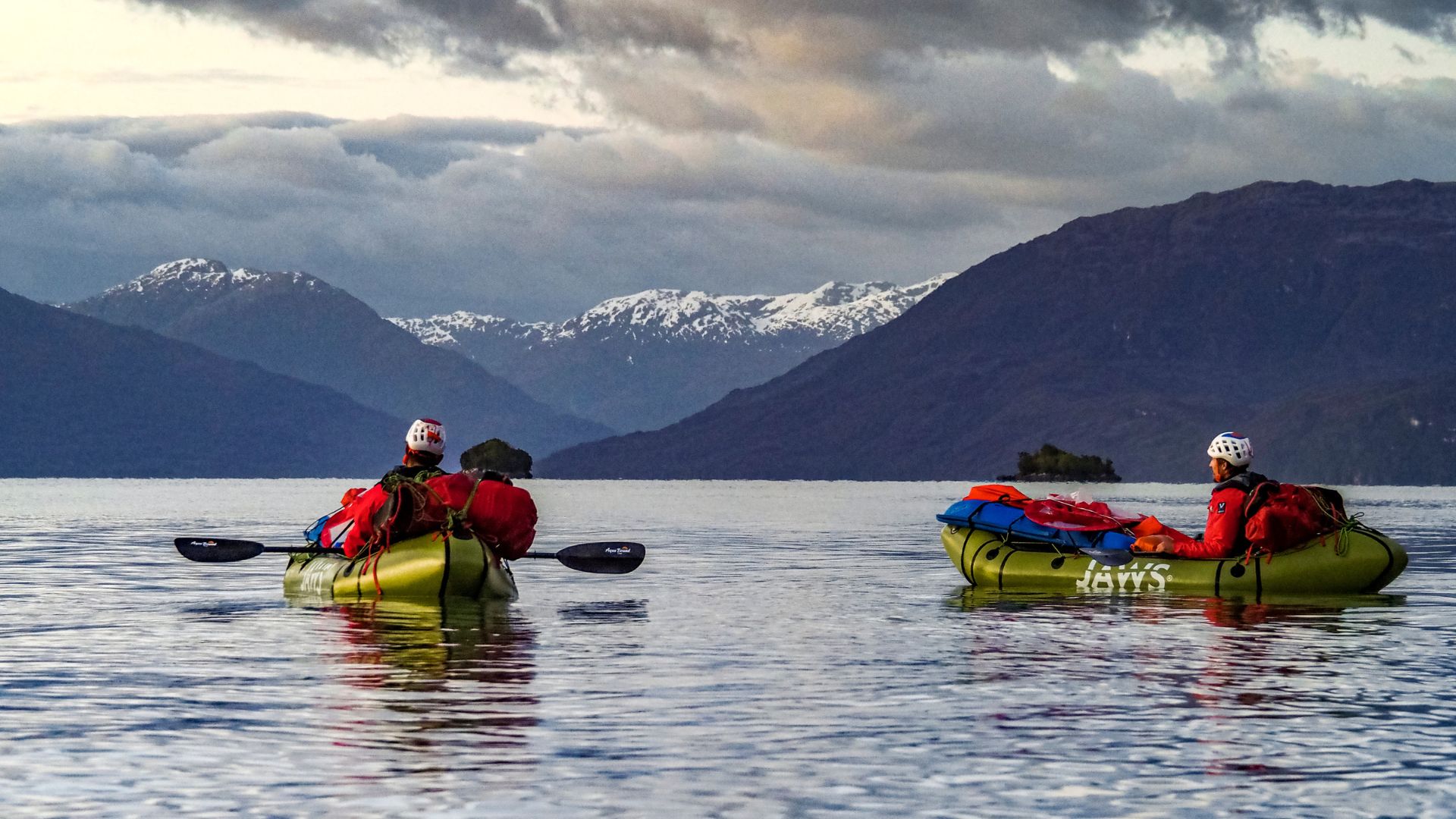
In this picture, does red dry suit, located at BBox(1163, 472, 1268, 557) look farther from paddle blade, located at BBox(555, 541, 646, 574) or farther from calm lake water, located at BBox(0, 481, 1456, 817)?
paddle blade, located at BBox(555, 541, 646, 574)

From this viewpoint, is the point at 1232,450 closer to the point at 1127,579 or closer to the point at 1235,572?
the point at 1235,572

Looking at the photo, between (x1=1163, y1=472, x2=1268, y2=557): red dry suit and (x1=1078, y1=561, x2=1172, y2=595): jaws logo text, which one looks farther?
(x1=1078, y1=561, x2=1172, y2=595): jaws logo text

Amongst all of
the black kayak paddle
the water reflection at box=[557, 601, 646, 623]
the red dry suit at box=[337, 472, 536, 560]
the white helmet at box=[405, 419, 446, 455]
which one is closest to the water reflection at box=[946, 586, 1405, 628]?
the water reflection at box=[557, 601, 646, 623]

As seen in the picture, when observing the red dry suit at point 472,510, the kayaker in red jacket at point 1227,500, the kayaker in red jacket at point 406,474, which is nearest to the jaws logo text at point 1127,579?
the kayaker in red jacket at point 1227,500

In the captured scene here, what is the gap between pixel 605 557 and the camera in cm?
3366

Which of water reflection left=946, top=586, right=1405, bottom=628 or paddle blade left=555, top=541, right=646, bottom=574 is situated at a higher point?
paddle blade left=555, top=541, right=646, bottom=574

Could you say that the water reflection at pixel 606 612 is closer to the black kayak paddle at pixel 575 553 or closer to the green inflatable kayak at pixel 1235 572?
the black kayak paddle at pixel 575 553

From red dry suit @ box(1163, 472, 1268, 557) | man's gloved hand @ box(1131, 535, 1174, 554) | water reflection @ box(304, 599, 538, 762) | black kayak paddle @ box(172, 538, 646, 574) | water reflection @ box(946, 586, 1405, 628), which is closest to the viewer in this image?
water reflection @ box(304, 599, 538, 762)

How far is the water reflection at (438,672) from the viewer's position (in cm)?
1529

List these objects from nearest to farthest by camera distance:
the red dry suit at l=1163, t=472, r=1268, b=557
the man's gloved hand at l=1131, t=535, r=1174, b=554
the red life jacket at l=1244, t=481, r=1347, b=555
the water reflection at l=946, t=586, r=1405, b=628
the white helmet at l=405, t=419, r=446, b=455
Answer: the water reflection at l=946, t=586, r=1405, b=628 → the white helmet at l=405, t=419, r=446, b=455 → the red life jacket at l=1244, t=481, r=1347, b=555 → the red dry suit at l=1163, t=472, r=1268, b=557 → the man's gloved hand at l=1131, t=535, r=1174, b=554

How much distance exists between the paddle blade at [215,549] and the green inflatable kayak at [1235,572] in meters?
14.0

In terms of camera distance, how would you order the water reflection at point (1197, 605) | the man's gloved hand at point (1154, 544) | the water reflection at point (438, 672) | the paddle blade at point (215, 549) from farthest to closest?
the paddle blade at point (215, 549)
the man's gloved hand at point (1154, 544)
the water reflection at point (1197, 605)
the water reflection at point (438, 672)

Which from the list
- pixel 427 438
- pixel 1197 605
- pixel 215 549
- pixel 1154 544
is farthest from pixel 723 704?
pixel 215 549

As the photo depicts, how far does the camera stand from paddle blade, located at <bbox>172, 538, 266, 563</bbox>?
33.6 meters
